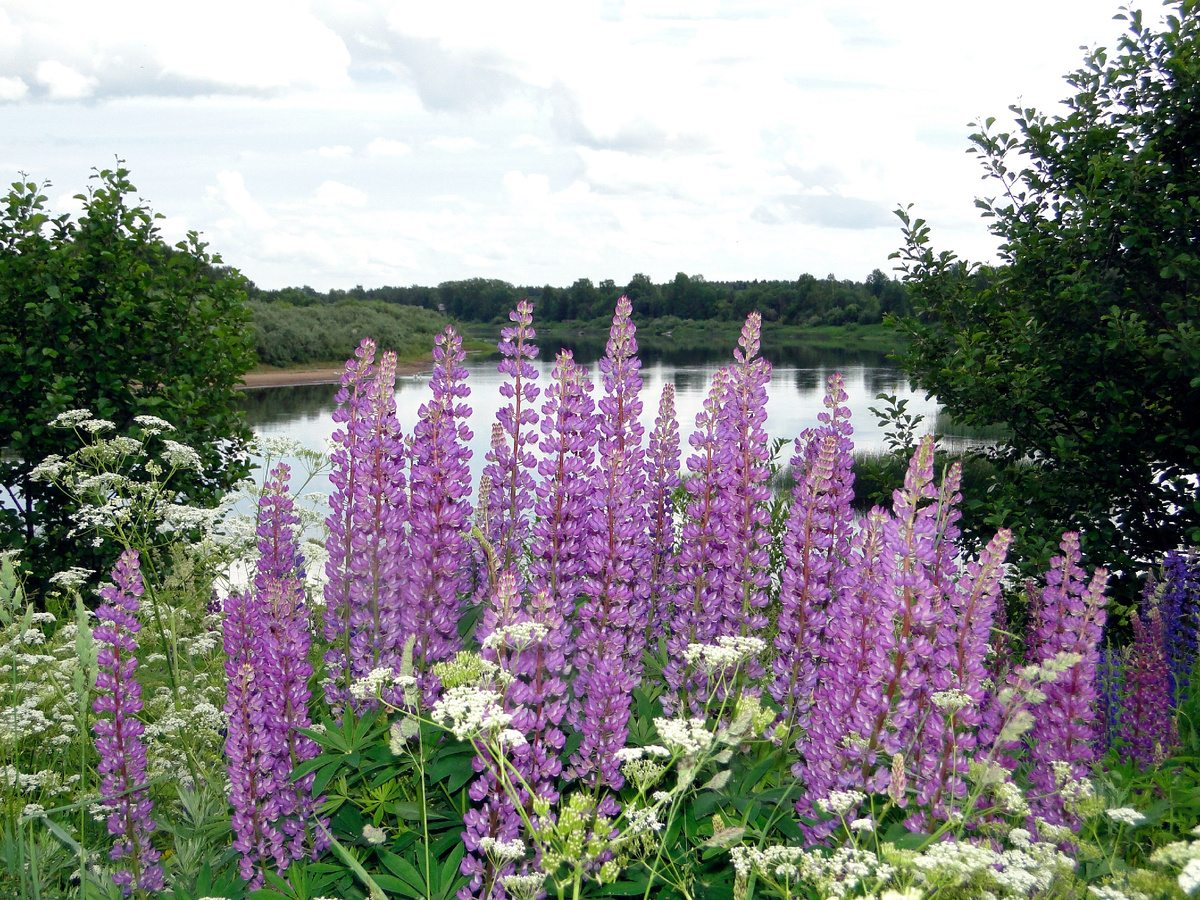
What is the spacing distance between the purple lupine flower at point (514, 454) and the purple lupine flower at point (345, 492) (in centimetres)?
61

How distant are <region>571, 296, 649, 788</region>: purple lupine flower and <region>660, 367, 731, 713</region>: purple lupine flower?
18 centimetres

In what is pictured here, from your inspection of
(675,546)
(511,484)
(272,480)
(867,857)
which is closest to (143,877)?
(272,480)

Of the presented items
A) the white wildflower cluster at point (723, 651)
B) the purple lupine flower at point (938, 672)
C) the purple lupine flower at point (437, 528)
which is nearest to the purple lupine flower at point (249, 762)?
the purple lupine flower at point (437, 528)

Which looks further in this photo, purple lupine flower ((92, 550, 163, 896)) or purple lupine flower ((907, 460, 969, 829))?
purple lupine flower ((92, 550, 163, 896))

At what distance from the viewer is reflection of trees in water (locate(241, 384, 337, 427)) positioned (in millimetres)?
36681

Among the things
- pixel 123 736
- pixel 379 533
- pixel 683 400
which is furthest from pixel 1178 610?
pixel 683 400

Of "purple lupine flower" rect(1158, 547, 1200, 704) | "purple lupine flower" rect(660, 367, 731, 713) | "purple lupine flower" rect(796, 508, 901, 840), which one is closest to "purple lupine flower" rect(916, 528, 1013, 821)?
"purple lupine flower" rect(796, 508, 901, 840)

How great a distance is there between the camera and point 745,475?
391cm

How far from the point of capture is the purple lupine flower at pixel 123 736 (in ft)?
12.7

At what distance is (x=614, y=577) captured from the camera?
143 inches

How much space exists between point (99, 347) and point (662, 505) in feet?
28.0

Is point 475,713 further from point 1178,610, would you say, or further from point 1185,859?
point 1178,610

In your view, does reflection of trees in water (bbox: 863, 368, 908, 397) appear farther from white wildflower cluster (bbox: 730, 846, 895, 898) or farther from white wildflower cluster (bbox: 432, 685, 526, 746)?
white wildflower cluster (bbox: 432, 685, 526, 746)

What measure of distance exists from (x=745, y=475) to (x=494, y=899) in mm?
1940
